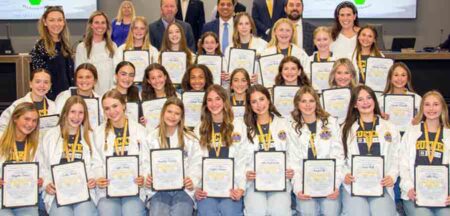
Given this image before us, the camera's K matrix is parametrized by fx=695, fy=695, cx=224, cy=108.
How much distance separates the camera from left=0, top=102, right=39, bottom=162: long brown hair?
6645 millimetres

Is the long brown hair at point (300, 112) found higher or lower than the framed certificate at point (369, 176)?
higher

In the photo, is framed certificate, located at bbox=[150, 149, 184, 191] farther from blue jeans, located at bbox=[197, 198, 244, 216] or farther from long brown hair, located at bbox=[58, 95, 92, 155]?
long brown hair, located at bbox=[58, 95, 92, 155]

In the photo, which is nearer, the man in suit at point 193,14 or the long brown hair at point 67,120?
the long brown hair at point 67,120

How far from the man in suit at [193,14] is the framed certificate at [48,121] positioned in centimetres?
441

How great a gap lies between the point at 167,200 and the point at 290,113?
64.9 inches

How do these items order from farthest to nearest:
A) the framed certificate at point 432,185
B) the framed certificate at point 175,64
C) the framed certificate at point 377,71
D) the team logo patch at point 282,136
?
the framed certificate at point 175,64
the framed certificate at point 377,71
the team logo patch at point 282,136
the framed certificate at point 432,185

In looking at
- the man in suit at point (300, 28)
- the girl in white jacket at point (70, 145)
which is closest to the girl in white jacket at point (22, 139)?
the girl in white jacket at point (70, 145)

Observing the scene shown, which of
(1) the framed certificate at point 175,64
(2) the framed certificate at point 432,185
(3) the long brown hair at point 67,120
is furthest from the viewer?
(1) the framed certificate at point 175,64

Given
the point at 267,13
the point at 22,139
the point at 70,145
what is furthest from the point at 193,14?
the point at 22,139

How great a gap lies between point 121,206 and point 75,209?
43cm

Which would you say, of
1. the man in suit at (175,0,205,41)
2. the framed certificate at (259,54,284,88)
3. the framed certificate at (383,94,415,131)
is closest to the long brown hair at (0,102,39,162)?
the framed certificate at (259,54,284,88)

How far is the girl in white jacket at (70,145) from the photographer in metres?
6.69

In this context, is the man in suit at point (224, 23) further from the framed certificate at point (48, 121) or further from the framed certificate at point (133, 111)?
the framed certificate at point (48, 121)

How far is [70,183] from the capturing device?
21.4 feet
